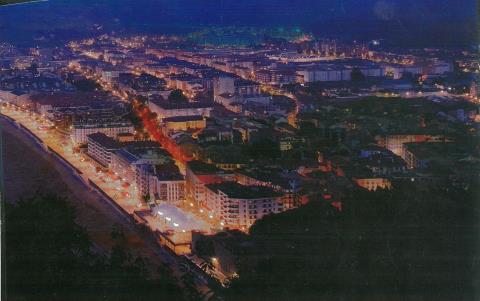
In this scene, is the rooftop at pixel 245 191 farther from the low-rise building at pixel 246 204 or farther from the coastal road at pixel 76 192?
the coastal road at pixel 76 192

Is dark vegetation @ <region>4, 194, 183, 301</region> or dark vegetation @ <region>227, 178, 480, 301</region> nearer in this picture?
dark vegetation @ <region>227, 178, 480, 301</region>

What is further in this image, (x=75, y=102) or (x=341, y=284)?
(x=75, y=102)

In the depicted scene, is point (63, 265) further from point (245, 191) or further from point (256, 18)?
point (256, 18)

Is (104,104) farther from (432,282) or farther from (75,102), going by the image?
(432,282)

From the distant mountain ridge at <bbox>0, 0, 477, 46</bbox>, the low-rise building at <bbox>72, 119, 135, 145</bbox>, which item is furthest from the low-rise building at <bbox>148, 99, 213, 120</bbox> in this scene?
the distant mountain ridge at <bbox>0, 0, 477, 46</bbox>

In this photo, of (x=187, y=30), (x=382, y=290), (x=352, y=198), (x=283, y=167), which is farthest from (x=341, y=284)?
(x=187, y=30)

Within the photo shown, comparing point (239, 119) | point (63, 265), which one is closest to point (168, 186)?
point (239, 119)

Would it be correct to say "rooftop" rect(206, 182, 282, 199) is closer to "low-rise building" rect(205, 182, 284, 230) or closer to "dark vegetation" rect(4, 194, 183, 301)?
"low-rise building" rect(205, 182, 284, 230)

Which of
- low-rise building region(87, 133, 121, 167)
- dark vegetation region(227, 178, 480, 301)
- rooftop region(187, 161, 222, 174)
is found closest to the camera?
dark vegetation region(227, 178, 480, 301)
